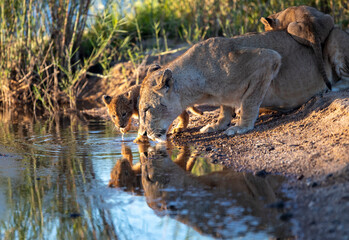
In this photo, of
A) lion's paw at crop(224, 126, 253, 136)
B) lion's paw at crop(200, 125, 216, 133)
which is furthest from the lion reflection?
lion's paw at crop(200, 125, 216, 133)

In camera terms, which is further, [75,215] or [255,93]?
[255,93]

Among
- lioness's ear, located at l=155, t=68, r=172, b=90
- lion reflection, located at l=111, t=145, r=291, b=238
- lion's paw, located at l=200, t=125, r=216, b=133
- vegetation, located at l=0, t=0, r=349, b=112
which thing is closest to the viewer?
lion reflection, located at l=111, t=145, r=291, b=238

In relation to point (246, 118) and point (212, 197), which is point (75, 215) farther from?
point (246, 118)

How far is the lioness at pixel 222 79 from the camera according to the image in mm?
6027

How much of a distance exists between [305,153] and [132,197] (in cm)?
181

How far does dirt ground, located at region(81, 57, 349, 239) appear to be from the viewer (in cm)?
328

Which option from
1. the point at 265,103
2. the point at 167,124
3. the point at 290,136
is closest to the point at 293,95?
the point at 265,103

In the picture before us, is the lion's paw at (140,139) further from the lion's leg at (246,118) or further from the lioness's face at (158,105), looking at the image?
the lion's leg at (246,118)

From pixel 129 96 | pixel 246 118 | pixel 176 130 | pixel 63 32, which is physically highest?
pixel 63 32

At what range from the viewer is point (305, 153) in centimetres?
472

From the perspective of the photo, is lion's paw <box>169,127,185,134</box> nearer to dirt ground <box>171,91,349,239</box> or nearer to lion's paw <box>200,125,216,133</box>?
dirt ground <box>171,91,349,239</box>

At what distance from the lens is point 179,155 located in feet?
18.1

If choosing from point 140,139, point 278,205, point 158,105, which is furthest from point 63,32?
point 278,205

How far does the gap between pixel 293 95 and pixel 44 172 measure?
3554mm
